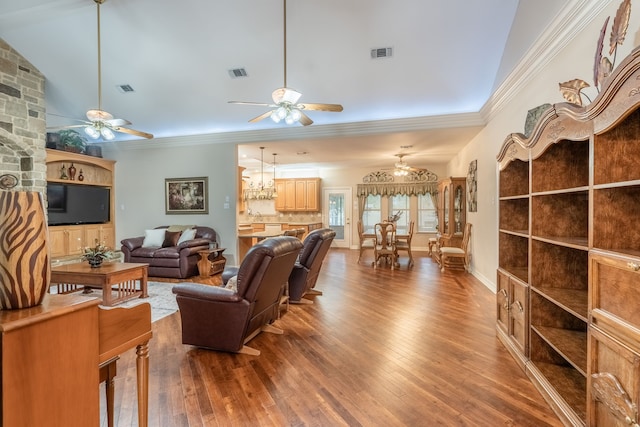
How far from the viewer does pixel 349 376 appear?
2.33m

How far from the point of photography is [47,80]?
18.2 feet

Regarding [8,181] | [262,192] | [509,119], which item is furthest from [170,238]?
[509,119]

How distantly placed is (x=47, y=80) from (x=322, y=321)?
255 inches

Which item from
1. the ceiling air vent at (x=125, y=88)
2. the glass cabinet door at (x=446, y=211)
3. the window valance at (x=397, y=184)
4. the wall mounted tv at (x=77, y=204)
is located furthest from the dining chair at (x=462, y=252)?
the wall mounted tv at (x=77, y=204)

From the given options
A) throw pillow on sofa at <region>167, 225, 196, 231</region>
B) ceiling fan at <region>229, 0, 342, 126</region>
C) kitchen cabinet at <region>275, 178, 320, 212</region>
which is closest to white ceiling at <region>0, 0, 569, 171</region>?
ceiling fan at <region>229, 0, 342, 126</region>

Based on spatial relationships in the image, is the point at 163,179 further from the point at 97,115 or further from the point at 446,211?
the point at 446,211

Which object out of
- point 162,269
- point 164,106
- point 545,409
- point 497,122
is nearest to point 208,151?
point 164,106

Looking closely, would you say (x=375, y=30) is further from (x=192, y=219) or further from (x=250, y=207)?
(x=250, y=207)

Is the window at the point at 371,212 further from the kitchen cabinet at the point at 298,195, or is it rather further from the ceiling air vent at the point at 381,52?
the ceiling air vent at the point at 381,52

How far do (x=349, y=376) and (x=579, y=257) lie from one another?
198 centimetres

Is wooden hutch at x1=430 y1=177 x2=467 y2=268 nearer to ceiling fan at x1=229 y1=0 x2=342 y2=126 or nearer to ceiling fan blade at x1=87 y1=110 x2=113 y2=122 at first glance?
ceiling fan at x1=229 y1=0 x2=342 y2=126

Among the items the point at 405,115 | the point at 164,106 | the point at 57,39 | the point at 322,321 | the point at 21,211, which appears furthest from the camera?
the point at 164,106

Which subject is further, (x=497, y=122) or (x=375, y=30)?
(x=497, y=122)

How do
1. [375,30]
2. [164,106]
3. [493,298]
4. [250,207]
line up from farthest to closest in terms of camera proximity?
[250,207] < [164,106] < [493,298] < [375,30]
